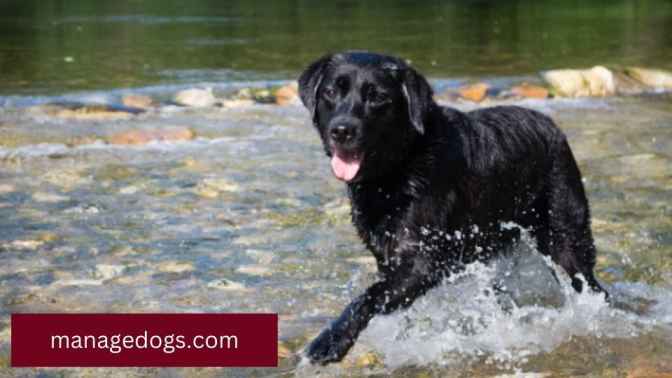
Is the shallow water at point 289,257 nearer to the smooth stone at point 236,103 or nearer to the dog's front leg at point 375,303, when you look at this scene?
the dog's front leg at point 375,303

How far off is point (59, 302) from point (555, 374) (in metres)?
2.98

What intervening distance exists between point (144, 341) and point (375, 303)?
4.01 ft

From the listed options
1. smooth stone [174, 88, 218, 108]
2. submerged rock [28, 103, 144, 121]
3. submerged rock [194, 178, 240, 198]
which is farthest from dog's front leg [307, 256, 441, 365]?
smooth stone [174, 88, 218, 108]

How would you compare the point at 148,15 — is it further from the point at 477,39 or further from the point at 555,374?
the point at 555,374

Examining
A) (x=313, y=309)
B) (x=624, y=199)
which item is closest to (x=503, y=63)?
(x=624, y=199)

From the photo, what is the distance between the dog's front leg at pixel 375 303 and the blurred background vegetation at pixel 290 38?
12407 mm

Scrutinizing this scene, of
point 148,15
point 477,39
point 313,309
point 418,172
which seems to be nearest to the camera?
point 418,172

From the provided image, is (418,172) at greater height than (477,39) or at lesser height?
greater

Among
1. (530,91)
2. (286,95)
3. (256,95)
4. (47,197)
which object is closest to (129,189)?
(47,197)

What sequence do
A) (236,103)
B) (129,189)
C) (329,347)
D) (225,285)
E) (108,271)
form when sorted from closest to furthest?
(329,347) < (225,285) < (108,271) < (129,189) < (236,103)

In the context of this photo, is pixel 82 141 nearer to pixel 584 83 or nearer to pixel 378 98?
pixel 378 98

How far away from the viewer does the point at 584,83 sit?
15906 millimetres

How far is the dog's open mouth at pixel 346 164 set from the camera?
5.42 meters

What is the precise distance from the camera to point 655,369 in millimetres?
5195
